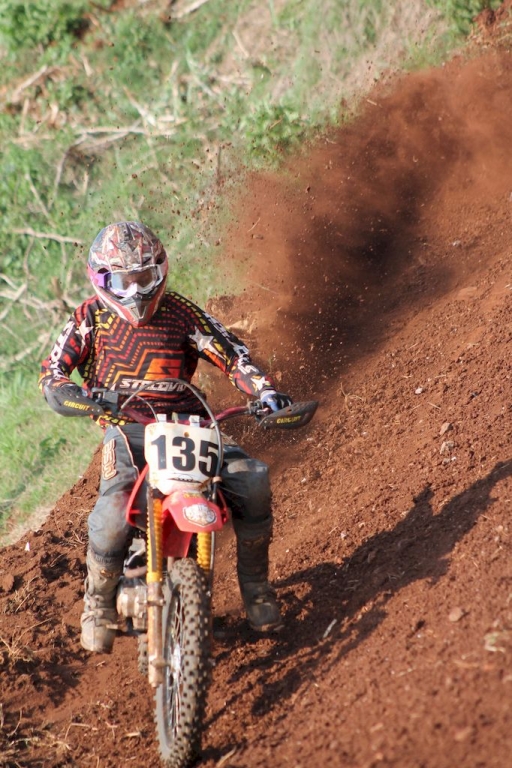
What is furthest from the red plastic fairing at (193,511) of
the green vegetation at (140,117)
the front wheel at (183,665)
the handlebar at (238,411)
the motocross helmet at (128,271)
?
the green vegetation at (140,117)

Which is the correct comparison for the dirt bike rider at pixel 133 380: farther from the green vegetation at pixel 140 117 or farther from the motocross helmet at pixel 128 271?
the green vegetation at pixel 140 117

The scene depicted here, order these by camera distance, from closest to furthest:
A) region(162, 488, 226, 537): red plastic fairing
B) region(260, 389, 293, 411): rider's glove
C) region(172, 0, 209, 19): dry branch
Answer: region(162, 488, 226, 537): red plastic fairing → region(260, 389, 293, 411): rider's glove → region(172, 0, 209, 19): dry branch

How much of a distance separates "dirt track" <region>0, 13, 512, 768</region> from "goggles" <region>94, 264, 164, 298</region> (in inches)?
85.4

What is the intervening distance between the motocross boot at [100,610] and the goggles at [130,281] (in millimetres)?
1585

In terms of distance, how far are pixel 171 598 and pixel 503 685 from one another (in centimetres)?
169

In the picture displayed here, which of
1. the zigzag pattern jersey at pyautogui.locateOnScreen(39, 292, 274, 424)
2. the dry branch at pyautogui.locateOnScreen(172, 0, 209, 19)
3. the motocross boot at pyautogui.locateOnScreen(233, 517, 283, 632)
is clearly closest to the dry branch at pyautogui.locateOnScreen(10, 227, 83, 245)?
the dry branch at pyautogui.locateOnScreen(172, 0, 209, 19)

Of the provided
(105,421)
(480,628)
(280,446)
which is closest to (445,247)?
(280,446)

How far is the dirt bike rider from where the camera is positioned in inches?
211

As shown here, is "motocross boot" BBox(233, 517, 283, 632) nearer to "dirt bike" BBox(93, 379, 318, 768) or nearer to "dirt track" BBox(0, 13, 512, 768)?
"dirt track" BBox(0, 13, 512, 768)

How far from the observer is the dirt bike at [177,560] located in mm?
4469

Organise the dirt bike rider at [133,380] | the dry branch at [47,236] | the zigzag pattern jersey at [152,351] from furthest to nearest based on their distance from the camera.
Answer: the dry branch at [47,236], the zigzag pattern jersey at [152,351], the dirt bike rider at [133,380]

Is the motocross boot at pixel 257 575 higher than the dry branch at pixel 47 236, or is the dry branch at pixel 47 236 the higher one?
the motocross boot at pixel 257 575

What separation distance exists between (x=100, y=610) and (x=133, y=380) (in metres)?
1.42

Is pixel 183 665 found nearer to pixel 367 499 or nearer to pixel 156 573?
pixel 156 573
